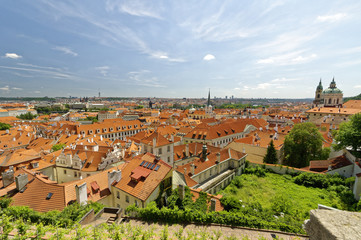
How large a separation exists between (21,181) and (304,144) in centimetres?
4567

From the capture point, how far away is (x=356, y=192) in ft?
71.5

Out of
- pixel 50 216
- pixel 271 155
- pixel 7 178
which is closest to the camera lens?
pixel 50 216

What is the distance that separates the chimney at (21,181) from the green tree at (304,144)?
4336 cm

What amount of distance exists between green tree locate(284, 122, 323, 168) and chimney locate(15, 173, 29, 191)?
1707 inches

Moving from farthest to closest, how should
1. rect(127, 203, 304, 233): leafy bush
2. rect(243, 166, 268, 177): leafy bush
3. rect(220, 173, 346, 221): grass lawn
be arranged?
1. rect(243, 166, 268, 177): leafy bush
2. rect(220, 173, 346, 221): grass lawn
3. rect(127, 203, 304, 233): leafy bush

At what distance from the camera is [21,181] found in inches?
696

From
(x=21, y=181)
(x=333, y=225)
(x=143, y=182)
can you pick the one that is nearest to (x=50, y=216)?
(x=143, y=182)

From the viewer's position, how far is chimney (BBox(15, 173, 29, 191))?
17.4m

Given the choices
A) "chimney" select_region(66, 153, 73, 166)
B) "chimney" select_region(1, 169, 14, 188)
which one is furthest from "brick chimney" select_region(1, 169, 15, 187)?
"chimney" select_region(66, 153, 73, 166)

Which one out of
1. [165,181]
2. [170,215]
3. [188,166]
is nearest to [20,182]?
[165,181]

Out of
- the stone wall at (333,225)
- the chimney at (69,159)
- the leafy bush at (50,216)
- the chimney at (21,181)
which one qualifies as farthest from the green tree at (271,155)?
the chimney at (21,181)

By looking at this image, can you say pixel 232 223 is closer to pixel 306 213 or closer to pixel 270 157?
pixel 306 213

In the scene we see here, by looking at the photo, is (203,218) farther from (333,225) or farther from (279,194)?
(279,194)

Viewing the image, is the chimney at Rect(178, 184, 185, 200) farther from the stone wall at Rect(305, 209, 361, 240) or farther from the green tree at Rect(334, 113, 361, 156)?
the green tree at Rect(334, 113, 361, 156)
